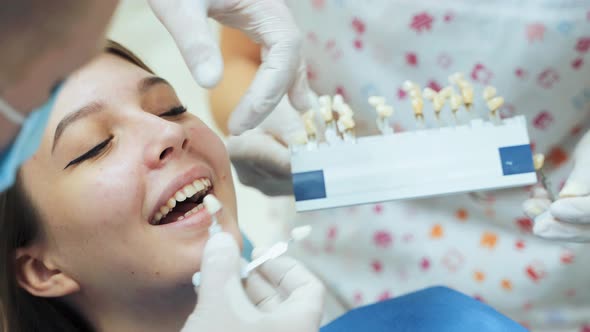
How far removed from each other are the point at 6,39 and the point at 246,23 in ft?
2.64

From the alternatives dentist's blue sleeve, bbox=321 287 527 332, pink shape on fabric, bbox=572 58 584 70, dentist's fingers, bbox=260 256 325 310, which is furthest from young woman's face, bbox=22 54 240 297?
pink shape on fabric, bbox=572 58 584 70

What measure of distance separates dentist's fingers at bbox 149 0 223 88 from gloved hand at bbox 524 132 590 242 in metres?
0.71

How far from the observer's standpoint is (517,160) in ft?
3.87

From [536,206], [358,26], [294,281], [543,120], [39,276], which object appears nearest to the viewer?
[294,281]

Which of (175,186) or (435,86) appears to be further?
(435,86)

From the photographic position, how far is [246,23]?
1226 millimetres

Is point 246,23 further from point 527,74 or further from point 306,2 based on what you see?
point 527,74

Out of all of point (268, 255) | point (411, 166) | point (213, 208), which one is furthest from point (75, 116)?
point (411, 166)

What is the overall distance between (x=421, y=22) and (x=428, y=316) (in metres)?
0.69

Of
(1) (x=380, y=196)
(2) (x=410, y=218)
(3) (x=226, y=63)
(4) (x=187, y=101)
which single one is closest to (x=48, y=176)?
(1) (x=380, y=196)

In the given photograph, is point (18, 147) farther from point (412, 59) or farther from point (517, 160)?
point (412, 59)

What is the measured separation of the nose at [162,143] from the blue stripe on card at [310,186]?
258mm

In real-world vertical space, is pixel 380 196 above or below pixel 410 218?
above

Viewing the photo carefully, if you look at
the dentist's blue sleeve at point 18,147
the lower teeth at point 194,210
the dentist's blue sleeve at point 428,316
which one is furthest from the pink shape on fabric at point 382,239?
the dentist's blue sleeve at point 18,147
